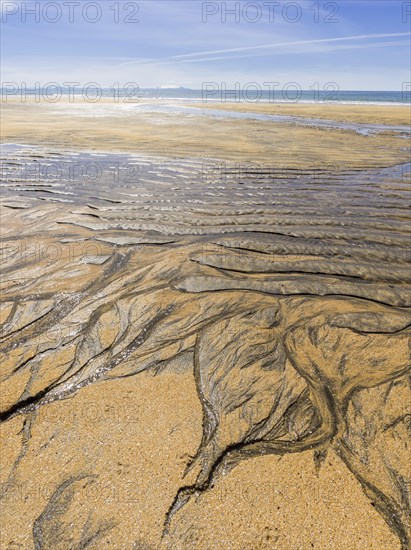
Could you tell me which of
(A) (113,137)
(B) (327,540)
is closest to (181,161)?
(A) (113,137)

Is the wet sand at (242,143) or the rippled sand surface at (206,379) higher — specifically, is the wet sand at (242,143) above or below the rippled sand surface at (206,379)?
above

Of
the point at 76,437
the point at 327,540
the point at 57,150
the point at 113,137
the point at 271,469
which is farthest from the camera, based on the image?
the point at 113,137

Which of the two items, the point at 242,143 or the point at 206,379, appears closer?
the point at 206,379

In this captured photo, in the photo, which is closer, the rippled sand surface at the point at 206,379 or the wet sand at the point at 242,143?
the rippled sand surface at the point at 206,379

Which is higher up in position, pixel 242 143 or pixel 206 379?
pixel 242 143

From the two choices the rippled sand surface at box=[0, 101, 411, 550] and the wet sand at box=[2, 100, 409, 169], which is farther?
the wet sand at box=[2, 100, 409, 169]

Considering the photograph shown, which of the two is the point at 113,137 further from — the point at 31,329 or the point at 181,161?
the point at 31,329

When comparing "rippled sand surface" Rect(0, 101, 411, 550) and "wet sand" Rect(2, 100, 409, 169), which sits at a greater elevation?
"wet sand" Rect(2, 100, 409, 169)

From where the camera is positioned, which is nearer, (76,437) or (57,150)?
(76,437)
